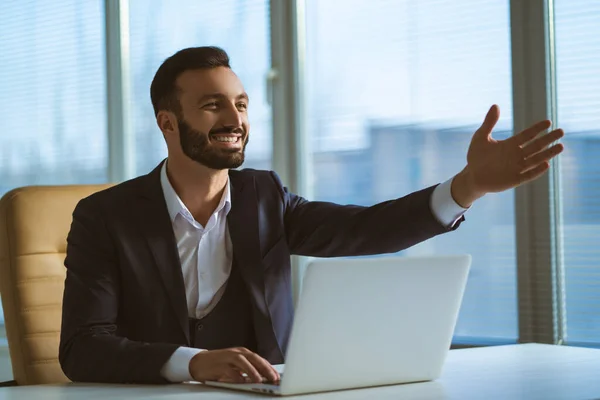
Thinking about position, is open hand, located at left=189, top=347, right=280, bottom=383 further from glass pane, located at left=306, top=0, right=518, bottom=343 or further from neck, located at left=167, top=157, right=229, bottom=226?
glass pane, located at left=306, top=0, right=518, bottom=343

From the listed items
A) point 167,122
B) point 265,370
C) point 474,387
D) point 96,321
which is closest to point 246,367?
point 265,370

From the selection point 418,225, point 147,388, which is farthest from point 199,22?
point 147,388

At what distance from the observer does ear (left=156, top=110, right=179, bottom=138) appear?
237cm

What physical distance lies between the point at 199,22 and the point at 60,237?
177 cm

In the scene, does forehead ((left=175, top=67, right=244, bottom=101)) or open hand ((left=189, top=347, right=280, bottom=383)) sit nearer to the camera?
open hand ((left=189, top=347, right=280, bottom=383))

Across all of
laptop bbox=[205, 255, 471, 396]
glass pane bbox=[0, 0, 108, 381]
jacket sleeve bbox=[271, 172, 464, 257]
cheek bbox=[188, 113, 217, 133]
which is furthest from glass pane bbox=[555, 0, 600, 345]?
glass pane bbox=[0, 0, 108, 381]

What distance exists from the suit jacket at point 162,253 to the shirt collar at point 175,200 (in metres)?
0.02

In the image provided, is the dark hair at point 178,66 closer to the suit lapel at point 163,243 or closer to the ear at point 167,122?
the ear at point 167,122

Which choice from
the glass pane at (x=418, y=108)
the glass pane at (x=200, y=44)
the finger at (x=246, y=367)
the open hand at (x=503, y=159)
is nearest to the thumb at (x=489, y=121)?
the open hand at (x=503, y=159)

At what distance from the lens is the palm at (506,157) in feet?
6.19

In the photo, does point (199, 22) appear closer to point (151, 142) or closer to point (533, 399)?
point (151, 142)

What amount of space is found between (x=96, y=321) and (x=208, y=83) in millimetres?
676

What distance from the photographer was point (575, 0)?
9.31 ft

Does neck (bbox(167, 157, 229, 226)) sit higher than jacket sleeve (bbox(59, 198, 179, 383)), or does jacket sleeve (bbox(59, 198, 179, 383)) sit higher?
neck (bbox(167, 157, 229, 226))
